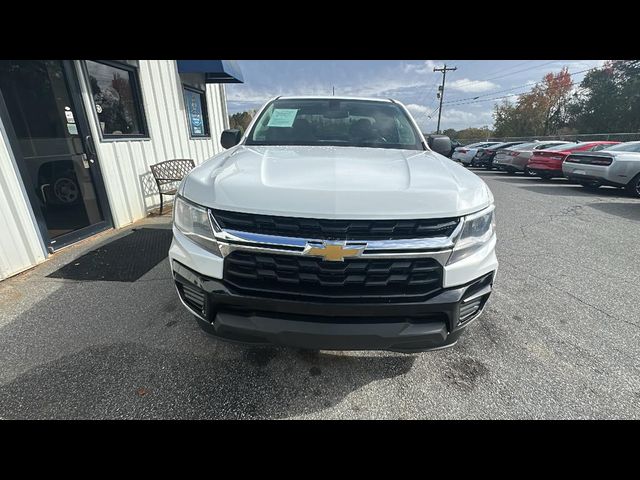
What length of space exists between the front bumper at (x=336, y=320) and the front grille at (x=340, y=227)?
1.06ft

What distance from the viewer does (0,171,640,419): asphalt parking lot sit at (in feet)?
5.77

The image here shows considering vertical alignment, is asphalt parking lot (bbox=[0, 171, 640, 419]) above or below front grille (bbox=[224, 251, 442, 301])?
below

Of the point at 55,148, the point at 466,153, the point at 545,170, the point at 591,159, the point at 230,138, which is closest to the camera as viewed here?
the point at 230,138

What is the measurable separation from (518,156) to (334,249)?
13.6 metres

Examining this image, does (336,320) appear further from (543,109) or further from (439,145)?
(543,109)

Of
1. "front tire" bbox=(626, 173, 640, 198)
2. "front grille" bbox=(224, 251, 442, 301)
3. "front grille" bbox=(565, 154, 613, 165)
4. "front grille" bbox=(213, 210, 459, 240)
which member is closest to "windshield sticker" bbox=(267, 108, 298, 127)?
"front grille" bbox=(213, 210, 459, 240)

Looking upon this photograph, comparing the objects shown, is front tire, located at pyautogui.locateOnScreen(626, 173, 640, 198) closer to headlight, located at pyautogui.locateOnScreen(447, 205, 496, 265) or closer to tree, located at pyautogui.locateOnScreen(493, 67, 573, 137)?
headlight, located at pyautogui.locateOnScreen(447, 205, 496, 265)

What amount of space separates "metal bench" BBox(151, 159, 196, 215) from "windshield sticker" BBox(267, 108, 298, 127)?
3.07 m

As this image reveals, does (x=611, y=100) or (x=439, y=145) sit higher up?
(x=611, y=100)

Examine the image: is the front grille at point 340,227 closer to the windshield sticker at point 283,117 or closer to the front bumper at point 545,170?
the windshield sticker at point 283,117

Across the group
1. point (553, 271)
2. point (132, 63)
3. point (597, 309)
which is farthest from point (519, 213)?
point (132, 63)

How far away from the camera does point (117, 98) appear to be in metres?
4.96

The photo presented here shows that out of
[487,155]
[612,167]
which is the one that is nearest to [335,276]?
[612,167]

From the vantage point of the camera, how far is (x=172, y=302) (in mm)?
2793
